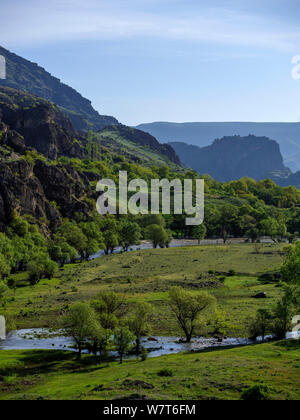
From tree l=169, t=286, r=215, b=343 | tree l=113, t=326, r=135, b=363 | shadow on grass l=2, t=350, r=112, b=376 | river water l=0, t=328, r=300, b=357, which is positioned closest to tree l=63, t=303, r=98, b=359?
shadow on grass l=2, t=350, r=112, b=376

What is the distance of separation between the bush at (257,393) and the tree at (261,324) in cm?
3277

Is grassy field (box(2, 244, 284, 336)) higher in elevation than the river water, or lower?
higher

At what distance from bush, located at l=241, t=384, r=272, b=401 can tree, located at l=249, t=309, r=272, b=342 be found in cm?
3277

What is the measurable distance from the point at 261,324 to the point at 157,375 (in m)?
31.3

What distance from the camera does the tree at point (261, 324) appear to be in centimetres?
8219

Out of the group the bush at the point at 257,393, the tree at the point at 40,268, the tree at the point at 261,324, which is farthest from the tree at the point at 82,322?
the tree at the point at 40,268

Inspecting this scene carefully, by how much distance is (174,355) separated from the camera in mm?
73125

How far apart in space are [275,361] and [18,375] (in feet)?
127

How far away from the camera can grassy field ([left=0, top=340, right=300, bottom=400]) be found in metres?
52.1

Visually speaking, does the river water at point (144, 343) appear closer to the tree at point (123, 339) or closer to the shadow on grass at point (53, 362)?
the shadow on grass at point (53, 362)

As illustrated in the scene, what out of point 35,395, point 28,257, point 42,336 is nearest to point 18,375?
point 35,395

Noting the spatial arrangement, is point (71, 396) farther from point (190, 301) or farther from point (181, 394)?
point (190, 301)

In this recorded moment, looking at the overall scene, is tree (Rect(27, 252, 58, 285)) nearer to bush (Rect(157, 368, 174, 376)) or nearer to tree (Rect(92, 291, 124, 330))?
tree (Rect(92, 291, 124, 330))
